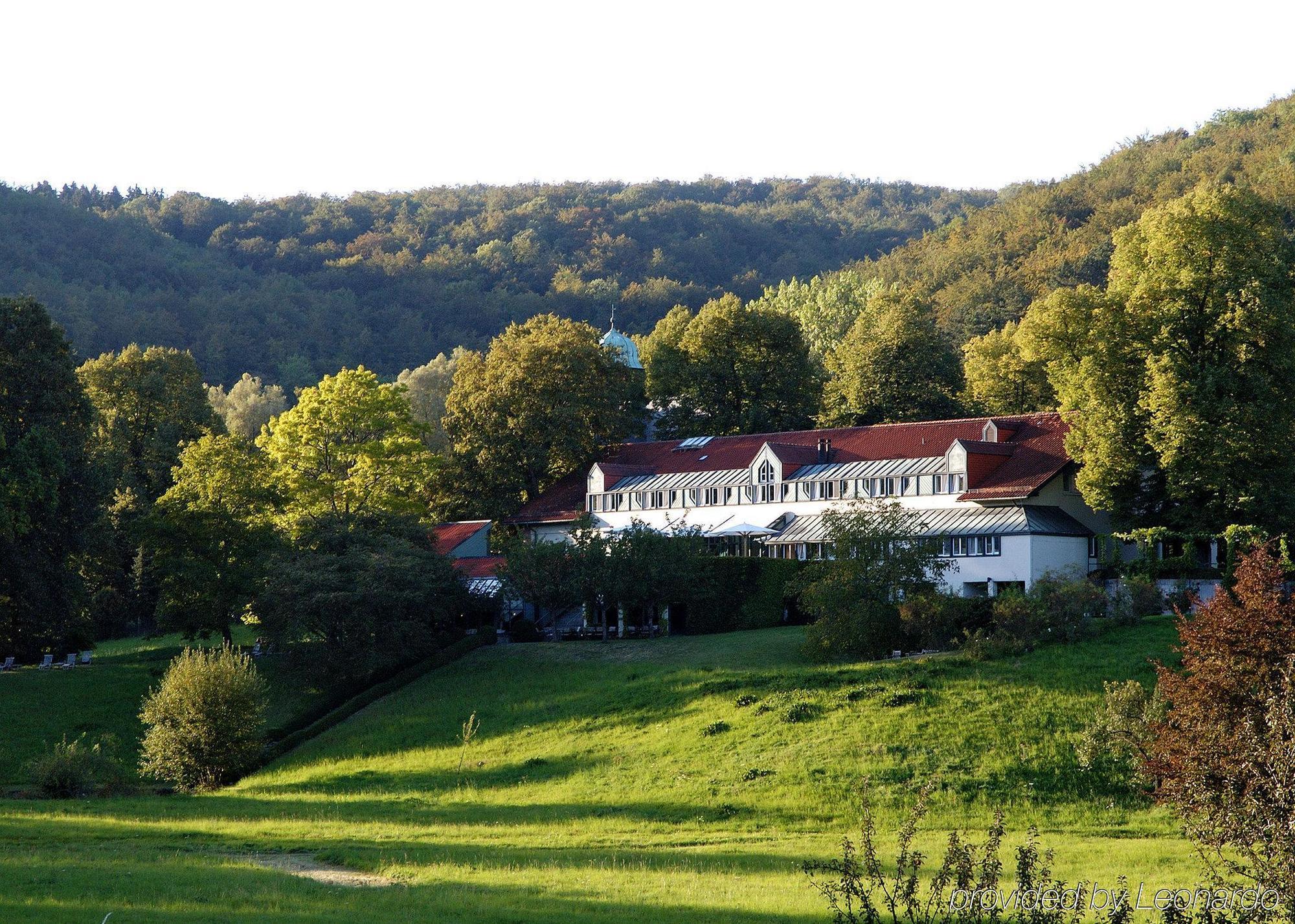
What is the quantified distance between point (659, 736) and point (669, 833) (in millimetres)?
10421

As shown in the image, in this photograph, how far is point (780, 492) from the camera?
70.9 meters

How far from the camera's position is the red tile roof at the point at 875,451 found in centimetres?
6381

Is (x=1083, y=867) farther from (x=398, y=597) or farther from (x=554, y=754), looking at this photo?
(x=398, y=597)

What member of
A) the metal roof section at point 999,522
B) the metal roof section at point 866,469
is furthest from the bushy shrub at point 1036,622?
the metal roof section at point 866,469

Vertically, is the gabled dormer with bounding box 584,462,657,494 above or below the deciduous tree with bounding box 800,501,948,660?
above

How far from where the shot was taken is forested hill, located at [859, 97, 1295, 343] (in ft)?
368

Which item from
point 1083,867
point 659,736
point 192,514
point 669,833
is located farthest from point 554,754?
point 192,514

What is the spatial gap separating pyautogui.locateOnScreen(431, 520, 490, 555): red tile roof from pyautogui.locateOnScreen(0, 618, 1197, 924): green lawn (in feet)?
42.5

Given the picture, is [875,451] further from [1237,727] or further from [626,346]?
[1237,727]

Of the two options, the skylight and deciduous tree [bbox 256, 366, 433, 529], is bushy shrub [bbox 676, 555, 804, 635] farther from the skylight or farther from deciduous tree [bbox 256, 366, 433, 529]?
deciduous tree [bbox 256, 366, 433, 529]

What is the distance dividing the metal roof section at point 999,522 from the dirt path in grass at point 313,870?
3189 centimetres

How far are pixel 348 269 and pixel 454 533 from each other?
339 ft

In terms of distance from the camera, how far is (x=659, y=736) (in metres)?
47.6

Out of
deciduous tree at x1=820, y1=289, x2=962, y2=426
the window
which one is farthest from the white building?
deciduous tree at x1=820, y1=289, x2=962, y2=426
